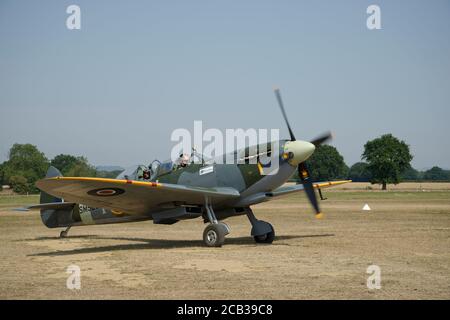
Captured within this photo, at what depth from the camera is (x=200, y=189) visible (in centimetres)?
1398

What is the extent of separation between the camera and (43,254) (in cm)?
1363

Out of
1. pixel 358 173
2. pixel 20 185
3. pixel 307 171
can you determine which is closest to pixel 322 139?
pixel 307 171

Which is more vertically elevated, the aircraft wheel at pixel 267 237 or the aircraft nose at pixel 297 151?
the aircraft nose at pixel 297 151

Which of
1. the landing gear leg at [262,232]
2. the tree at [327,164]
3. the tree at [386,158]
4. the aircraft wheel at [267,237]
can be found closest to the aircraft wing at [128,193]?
the landing gear leg at [262,232]

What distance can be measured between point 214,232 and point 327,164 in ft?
408

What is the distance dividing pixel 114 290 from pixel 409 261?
20.1 ft

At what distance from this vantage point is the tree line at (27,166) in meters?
92.2

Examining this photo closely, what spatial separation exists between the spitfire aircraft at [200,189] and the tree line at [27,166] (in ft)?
241

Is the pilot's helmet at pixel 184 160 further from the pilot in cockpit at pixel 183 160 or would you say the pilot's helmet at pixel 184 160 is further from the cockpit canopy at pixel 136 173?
the cockpit canopy at pixel 136 173

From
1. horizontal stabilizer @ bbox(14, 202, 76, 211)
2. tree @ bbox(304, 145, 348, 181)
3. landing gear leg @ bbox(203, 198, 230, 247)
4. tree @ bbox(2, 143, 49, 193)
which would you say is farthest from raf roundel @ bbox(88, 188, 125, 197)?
tree @ bbox(304, 145, 348, 181)

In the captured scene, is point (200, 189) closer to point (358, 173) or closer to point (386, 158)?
point (386, 158)

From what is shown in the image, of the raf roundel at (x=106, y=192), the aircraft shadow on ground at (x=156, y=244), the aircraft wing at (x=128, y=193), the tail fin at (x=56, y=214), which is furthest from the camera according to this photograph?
the tail fin at (x=56, y=214)

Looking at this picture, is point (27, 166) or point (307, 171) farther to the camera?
point (27, 166)

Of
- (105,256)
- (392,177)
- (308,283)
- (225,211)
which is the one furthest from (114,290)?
(392,177)
